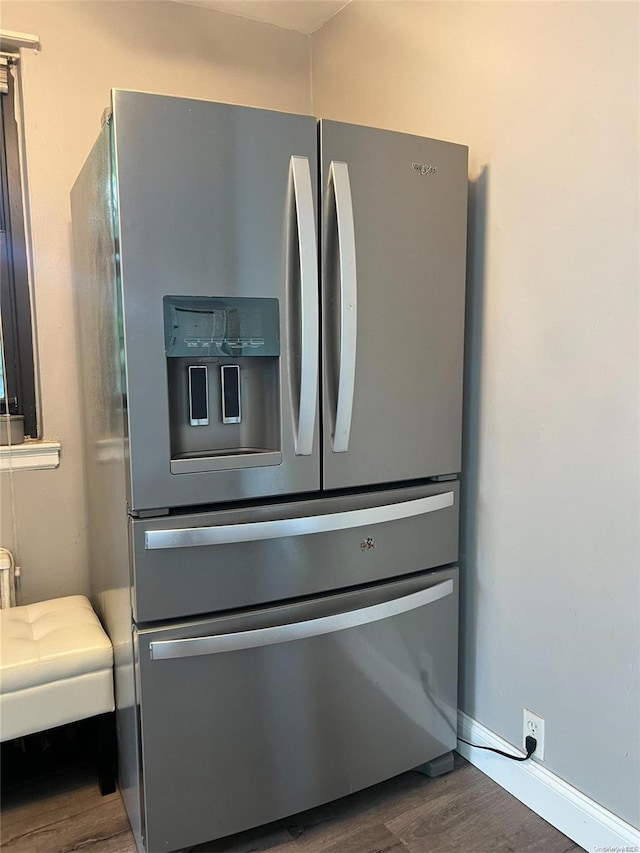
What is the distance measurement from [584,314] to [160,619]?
3.94 feet

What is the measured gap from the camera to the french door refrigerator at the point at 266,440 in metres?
1.40

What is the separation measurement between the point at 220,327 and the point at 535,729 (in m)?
1.33

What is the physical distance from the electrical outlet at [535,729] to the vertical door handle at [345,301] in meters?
0.89

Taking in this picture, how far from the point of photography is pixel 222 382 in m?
1.52

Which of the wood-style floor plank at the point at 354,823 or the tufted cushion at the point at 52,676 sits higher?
the tufted cushion at the point at 52,676

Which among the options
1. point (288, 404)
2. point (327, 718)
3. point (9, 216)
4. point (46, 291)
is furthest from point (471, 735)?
point (9, 216)

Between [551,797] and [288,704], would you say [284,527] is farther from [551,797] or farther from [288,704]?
[551,797]

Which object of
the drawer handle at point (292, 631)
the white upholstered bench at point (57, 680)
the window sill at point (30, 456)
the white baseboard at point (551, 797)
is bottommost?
the white baseboard at point (551, 797)

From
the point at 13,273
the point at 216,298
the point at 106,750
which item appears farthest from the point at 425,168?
the point at 106,750

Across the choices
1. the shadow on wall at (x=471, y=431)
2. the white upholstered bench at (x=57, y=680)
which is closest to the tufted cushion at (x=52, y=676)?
the white upholstered bench at (x=57, y=680)

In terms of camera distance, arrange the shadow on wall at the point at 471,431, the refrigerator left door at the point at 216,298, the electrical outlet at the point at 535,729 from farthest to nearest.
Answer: the shadow on wall at the point at 471,431, the electrical outlet at the point at 535,729, the refrigerator left door at the point at 216,298

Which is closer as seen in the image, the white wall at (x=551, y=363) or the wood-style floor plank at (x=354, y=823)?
the white wall at (x=551, y=363)

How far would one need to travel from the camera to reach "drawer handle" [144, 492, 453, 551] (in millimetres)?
1422

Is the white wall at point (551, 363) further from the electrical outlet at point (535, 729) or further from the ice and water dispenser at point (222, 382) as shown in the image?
the ice and water dispenser at point (222, 382)
